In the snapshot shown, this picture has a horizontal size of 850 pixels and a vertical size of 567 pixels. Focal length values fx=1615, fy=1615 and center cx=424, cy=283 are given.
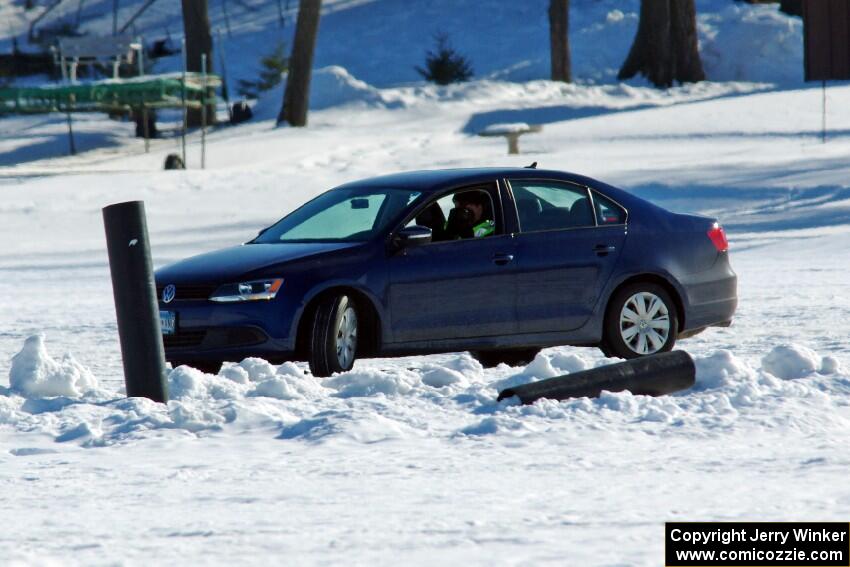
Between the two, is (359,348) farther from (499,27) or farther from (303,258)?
(499,27)

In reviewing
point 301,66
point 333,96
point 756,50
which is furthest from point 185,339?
point 756,50

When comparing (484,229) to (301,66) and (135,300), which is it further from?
(301,66)

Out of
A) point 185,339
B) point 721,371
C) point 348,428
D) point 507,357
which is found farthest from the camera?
point 507,357

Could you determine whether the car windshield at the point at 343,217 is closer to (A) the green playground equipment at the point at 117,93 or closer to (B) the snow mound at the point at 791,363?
(B) the snow mound at the point at 791,363

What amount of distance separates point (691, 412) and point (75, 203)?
61.2 ft

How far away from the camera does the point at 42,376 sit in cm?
859

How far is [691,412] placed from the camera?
780 centimetres

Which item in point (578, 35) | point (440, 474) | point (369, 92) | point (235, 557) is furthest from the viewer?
point (578, 35)

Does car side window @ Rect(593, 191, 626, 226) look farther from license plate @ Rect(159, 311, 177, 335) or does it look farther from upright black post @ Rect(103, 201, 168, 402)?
upright black post @ Rect(103, 201, 168, 402)

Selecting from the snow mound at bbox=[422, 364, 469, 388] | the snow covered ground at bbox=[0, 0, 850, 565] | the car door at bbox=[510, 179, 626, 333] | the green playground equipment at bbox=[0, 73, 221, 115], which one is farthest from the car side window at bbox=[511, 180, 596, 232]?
the green playground equipment at bbox=[0, 73, 221, 115]

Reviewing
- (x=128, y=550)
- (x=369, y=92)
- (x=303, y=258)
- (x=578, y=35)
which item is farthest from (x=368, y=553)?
(x=578, y=35)

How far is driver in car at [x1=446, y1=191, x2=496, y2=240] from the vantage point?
10.1 meters

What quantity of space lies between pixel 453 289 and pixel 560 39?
3211 cm

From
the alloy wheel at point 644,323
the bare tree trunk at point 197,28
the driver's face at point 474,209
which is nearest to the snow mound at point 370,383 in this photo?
the driver's face at point 474,209
